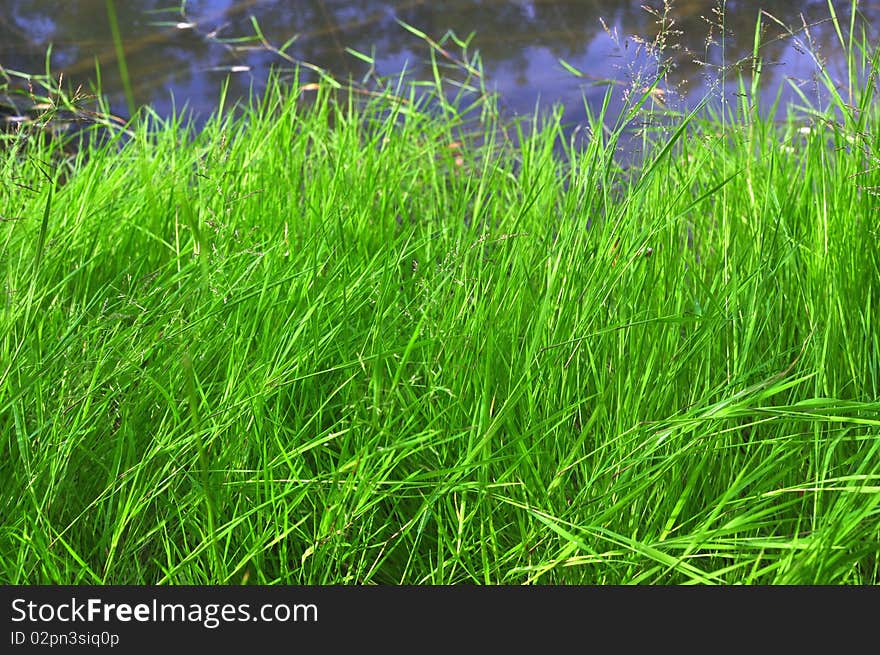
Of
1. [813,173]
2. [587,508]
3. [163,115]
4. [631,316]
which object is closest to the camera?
[587,508]

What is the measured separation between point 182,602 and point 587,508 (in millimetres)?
545

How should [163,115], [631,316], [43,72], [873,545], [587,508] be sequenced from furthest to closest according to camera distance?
[43,72]
[163,115]
[631,316]
[587,508]
[873,545]

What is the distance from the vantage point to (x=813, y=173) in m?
1.79

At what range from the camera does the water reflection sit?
3611 mm

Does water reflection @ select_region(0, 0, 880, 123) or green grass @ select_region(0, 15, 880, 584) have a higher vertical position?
water reflection @ select_region(0, 0, 880, 123)

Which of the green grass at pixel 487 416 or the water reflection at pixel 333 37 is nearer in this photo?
the green grass at pixel 487 416

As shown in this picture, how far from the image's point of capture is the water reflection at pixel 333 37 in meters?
3.61

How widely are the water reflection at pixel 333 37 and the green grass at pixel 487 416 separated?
199 cm

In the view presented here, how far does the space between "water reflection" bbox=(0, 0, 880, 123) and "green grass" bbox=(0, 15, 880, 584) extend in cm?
199

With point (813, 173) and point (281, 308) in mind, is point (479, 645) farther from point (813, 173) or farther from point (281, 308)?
point (813, 173)

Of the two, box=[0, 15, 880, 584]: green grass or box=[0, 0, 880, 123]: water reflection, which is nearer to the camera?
box=[0, 15, 880, 584]: green grass

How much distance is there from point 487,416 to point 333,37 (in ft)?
10.1

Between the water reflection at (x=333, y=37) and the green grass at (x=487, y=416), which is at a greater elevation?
the water reflection at (x=333, y=37)

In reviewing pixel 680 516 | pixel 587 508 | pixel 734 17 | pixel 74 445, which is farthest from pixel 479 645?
pixel 734 17
